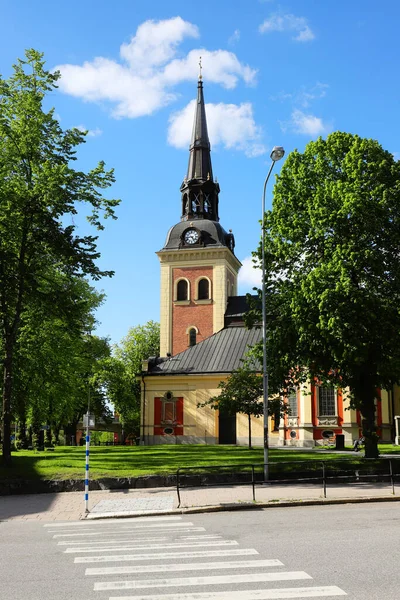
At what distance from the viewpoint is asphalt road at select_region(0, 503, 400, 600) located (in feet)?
23.7

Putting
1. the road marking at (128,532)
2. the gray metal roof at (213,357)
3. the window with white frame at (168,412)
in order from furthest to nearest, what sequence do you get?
the gray metal roof at (213,357) < the window with white frame at (168,412) < the road marking at (128,532)

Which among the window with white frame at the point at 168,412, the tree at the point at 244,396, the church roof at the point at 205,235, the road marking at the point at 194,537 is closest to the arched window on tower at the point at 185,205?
the church roof at the point at 205,235

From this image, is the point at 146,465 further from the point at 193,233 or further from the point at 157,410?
the point at 193,233

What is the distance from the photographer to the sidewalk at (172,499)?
1545 centimetres

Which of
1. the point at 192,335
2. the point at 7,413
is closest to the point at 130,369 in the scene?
the point at 192,335

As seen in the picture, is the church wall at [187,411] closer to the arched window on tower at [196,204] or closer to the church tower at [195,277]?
the church tower at [195,277]

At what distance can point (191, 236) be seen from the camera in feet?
199

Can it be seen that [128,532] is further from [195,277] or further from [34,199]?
[195,277]

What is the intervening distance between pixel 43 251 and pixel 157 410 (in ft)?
83.7

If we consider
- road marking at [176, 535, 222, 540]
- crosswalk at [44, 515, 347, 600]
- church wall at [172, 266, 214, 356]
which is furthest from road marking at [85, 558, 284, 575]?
church wall at [172, 266, 214, 356]

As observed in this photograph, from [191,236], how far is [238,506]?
4671 cm

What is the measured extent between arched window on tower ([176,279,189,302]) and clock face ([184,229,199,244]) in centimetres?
392

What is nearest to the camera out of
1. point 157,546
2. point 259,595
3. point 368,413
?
Result: point 259,595

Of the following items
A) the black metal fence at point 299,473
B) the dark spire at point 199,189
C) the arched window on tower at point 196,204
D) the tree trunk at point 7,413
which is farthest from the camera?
the arched window on tower at point 196,204
